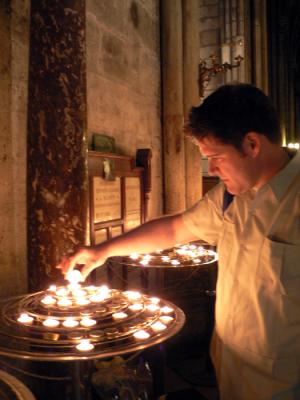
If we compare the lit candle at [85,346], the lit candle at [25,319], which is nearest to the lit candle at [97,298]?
the lit candle at [25,319]

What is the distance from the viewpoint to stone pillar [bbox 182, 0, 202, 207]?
589 cm

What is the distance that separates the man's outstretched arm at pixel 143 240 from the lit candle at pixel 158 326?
52cm

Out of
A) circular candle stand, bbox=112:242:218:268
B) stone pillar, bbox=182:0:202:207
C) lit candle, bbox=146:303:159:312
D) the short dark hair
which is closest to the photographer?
the short dark hair

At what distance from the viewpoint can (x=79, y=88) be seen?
270cm

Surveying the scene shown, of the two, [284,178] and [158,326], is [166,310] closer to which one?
[158,326]

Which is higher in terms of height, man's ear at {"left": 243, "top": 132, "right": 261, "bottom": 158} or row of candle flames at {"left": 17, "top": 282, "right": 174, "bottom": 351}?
man's ear at {"left": 243, "top": 132, "right": 261, "bottom": 158}

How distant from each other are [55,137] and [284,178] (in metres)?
1.45

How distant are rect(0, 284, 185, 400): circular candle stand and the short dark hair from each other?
78 cm

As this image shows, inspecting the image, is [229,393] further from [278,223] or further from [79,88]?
[79,88]

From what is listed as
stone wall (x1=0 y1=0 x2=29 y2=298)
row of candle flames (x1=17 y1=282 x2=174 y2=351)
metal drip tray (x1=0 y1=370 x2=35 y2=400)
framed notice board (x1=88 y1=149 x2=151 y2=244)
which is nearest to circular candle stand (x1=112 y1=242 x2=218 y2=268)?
framed notice board (x1=88 y1=149 x2=151 y2=244)

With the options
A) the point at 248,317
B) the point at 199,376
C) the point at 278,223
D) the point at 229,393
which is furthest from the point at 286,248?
the point at 199,376

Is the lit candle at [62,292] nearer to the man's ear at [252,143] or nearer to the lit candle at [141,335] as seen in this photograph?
the lit candle at [141,335]

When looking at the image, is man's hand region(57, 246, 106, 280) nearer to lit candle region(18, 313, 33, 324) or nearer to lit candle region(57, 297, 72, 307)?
lit candle region(57, 297, 72, 307)

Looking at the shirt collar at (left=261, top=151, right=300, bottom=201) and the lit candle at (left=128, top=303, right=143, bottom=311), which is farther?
the lit candle at (left=128, top=303, right=143, bottom=311)
